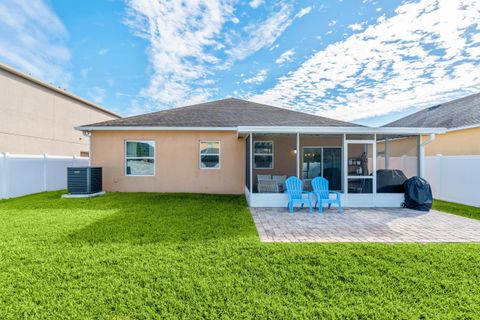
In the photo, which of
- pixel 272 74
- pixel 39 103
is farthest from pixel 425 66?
pixel 39 103

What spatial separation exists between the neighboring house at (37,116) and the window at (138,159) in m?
7.75

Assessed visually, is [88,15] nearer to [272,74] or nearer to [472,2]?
[272,74]

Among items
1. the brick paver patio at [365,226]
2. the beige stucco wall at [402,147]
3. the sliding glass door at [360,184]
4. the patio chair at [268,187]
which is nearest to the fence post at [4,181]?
the brick paver patio at [365,226]

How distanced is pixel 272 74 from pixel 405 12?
6.85 meters

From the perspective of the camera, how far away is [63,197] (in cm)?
848

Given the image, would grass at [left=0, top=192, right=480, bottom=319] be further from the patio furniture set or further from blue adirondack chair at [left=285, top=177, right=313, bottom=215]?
the patio furniture set

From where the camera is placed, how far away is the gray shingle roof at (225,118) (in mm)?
9703

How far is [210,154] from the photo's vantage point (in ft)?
32.2

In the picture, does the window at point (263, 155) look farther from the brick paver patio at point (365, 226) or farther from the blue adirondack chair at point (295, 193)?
the brick paver patio at point (365, 226)

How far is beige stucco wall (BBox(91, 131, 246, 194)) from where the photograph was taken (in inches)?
382

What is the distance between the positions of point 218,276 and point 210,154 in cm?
709

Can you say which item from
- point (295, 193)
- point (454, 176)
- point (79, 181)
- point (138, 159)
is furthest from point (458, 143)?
point (79, 181)

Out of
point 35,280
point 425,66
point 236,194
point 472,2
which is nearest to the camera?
point 35,280

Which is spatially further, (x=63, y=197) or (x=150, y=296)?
(x=63, y=197)
